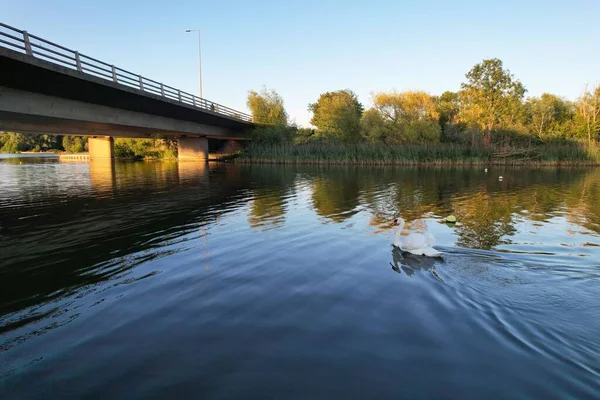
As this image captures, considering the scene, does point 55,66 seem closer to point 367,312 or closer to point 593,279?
point 367,312

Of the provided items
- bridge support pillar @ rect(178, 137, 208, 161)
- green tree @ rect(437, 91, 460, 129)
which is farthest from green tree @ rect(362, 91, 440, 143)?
bridge support pillar @ rect(178, 137, 208, 161)

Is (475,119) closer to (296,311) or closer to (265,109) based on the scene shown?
(265,109)

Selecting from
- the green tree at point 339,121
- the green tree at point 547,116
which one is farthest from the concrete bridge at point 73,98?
the green tree at point 547,116

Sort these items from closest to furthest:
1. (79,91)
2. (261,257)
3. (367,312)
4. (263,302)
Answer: (367,312)
(263,302)
(261,257)
(79,91)

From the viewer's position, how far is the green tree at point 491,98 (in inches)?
2060

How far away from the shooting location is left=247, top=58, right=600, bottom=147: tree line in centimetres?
5028

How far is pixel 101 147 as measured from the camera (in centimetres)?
6156

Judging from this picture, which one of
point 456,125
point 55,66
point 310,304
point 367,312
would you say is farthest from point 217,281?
point 456,125

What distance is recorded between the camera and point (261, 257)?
8430mm

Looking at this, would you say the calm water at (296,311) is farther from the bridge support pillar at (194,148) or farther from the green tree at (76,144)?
the green tree at (76,144)

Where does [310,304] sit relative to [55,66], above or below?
below

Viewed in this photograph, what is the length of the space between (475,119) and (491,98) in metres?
5.34

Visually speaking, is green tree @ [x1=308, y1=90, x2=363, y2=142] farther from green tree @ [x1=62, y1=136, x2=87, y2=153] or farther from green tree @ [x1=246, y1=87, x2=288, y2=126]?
green tree @ [x1=62, y1=136, x2=87, y2=153]

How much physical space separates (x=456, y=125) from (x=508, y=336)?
54709 mm
